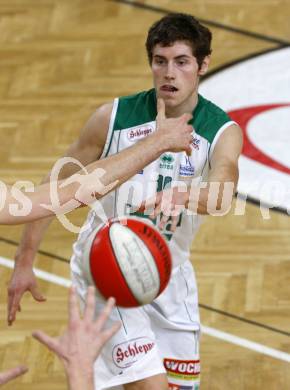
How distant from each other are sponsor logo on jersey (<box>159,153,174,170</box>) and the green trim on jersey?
0.22 meters

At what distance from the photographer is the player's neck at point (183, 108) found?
6488mm

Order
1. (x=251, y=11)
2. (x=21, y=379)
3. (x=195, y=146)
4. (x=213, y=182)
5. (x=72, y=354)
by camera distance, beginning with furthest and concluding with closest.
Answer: (x=251, y=11) < (x=21, y=379) < (x=195, y=146) < (x=213, y=182) < (x=72, y=354)

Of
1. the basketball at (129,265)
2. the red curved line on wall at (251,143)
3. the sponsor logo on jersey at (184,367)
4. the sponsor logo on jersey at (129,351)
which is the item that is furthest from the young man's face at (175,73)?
the red curved line on wall at (251,143)

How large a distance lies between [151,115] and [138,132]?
0.42ft

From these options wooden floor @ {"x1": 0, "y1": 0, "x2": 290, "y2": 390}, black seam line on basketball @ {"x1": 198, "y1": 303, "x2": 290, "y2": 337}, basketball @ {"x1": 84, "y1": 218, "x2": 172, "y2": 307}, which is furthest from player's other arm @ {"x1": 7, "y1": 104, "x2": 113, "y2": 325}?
black seam line on basketball @ {"x1": 198, "y1": 303, "x2": 290, "y2": 337}

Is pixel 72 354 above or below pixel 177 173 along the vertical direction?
below

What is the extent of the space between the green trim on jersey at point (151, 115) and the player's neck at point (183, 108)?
3 centimetres

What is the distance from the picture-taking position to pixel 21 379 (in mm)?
7633

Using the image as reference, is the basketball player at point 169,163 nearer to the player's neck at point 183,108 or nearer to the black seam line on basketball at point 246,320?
the player's neck at point 183,108

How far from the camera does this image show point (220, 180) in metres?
6.03

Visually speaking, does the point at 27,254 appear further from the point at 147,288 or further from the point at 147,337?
the point at 147,288

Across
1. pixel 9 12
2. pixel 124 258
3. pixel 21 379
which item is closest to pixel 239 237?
pixel 21 379

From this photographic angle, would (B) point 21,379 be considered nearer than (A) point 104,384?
No

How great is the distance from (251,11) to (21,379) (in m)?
5.83
